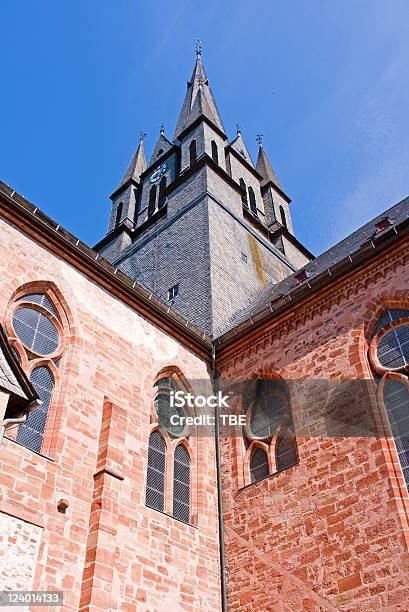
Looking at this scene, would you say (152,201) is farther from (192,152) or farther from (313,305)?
(313,305)

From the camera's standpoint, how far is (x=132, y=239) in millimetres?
23484

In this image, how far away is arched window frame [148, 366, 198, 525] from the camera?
10023mm

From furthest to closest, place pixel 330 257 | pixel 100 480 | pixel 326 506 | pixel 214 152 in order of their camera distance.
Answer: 1. pixel 214 152
2. pixel 330 257
3. pixel 326 506
4. pixel 100 480

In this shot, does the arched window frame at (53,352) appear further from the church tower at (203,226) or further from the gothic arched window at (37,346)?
the church tower at (203,226)

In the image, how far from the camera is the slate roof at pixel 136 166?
29594 mm

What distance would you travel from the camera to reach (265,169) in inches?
1201

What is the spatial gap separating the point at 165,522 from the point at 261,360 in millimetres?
3671

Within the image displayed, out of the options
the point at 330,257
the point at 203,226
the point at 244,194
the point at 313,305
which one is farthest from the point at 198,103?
the point at 313,305

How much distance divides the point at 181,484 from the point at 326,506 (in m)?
2.68

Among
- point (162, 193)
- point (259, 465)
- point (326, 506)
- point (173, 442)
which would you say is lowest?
point (326, 506)

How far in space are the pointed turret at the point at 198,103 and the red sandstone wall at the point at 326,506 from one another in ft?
55.5

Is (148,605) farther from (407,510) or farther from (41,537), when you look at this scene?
(407,510)

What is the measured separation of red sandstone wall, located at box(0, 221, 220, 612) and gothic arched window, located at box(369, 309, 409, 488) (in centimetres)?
348

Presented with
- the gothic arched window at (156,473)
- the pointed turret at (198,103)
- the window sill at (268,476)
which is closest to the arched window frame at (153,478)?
the gothic arched window at (156,473)
